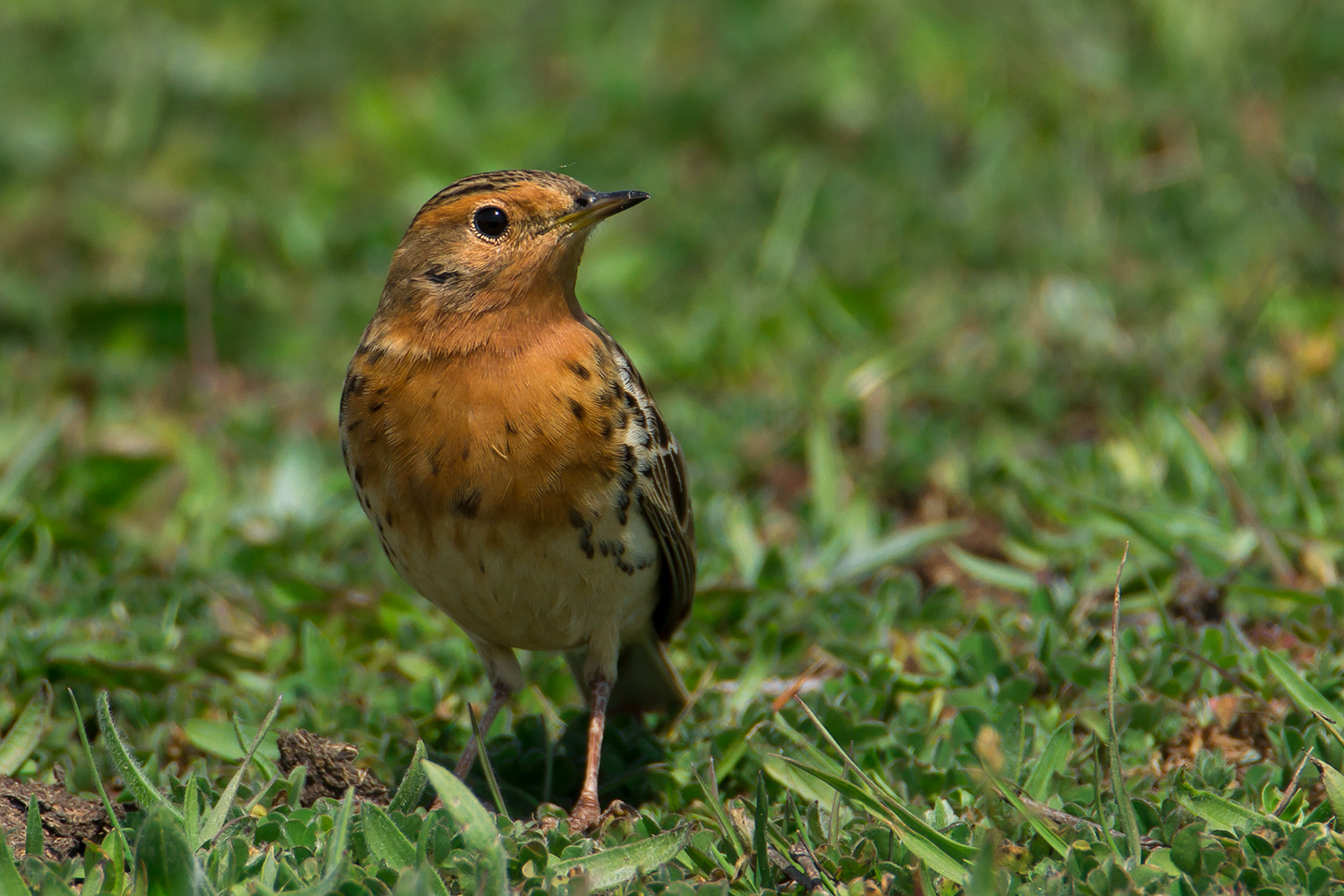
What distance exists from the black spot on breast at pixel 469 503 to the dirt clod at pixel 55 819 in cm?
119

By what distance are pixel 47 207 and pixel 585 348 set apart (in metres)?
5.45

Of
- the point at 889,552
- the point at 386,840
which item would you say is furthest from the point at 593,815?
the point at 889,552

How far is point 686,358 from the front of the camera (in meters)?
7.12

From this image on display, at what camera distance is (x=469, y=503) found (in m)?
4.04

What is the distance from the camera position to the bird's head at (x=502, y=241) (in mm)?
4266

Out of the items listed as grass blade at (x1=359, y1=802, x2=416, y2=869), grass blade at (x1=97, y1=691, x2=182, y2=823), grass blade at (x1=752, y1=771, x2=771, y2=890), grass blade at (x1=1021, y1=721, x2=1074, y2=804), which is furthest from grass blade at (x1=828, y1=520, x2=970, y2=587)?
grass blade at (x1=97, y1=691, x2=182, y2=823)

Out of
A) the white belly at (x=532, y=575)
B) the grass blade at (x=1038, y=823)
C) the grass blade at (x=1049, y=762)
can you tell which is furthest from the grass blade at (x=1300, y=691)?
the white belly at (x=532, y=575)

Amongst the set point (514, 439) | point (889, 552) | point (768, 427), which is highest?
point (514, 439)

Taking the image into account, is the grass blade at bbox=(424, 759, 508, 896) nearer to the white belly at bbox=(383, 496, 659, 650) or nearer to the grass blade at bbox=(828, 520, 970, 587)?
the white belly at bbox=(383, 496, 659, 650)

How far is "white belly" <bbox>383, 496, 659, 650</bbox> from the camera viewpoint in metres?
4.08

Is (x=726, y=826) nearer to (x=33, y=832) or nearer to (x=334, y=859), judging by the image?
(x=334, y=859)

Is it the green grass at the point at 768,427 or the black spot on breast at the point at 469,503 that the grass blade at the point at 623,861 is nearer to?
the green grass at the point at 768,427

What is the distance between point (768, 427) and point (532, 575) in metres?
2.65

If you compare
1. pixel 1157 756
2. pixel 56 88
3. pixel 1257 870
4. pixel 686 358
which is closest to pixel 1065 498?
pixel 1157 756
